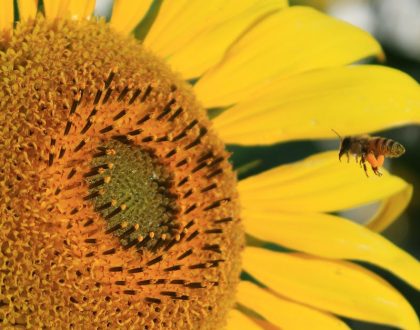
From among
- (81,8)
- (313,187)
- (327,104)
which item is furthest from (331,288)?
(81,8)

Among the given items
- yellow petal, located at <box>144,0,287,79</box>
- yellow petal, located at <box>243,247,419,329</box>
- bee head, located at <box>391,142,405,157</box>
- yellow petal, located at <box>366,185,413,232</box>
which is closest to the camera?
bee head, located at <box>391,142,405,157</box>

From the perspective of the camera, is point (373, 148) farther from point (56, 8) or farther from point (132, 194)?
point (56, 8)

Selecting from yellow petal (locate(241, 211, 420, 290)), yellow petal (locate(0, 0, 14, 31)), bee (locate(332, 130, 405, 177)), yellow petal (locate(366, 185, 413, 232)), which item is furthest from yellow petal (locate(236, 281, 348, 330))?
yellow petal (locate(0, 0, 14, 31))

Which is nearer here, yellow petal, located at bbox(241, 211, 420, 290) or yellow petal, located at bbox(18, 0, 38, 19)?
yellow petal, located at bbox(18, 0, 38, 19)

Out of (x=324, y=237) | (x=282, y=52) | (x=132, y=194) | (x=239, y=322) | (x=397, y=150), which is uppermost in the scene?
(x=282, y=52)

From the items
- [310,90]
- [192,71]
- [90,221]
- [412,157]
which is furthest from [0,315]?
[412,157]

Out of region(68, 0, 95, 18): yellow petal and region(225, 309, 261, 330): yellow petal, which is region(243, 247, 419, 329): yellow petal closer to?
region(225, 309, 261, 330): yellow petal
